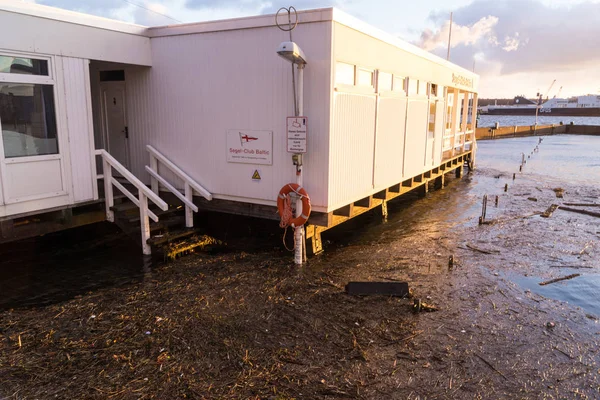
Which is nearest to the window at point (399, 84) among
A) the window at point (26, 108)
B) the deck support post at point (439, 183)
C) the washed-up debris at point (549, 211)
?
the washed-up debris at point (549, 211)

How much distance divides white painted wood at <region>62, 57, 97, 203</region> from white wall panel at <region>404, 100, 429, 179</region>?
Answer: 686 cm

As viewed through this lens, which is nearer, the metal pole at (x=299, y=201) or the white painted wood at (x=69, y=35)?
the white painted wood at (x=69, y=35)

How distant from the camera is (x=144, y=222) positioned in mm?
7531

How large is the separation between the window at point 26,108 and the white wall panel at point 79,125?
0.89 feet

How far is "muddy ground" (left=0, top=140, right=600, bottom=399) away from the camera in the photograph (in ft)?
13.6

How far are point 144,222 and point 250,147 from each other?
2.18 metres

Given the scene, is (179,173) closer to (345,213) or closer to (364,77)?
(345,213)

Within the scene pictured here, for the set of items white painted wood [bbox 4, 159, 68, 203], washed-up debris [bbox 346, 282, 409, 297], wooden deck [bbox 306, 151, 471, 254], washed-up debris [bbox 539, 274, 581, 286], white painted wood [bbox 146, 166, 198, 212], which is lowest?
washed-up debris [bbox 539, 274, 581, 286]

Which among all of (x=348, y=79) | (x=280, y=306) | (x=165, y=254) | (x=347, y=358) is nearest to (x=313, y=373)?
(x=347, y=358)

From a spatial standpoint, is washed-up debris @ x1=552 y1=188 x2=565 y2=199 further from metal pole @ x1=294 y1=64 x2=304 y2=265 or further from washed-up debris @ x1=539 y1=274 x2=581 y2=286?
metal pole @ x1=294 y1=64 x2=304 y2=265

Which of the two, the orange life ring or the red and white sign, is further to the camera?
the orange life ring

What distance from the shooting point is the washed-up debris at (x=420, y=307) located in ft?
18.8

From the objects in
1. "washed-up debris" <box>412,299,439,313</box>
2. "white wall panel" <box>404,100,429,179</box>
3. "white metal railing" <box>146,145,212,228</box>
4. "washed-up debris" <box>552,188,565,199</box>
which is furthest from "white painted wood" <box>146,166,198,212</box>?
"washed-up debris" <box>552,188,565,199</box>

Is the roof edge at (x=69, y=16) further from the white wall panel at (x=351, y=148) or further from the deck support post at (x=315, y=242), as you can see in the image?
the deck support post at (x=315, y=242)
